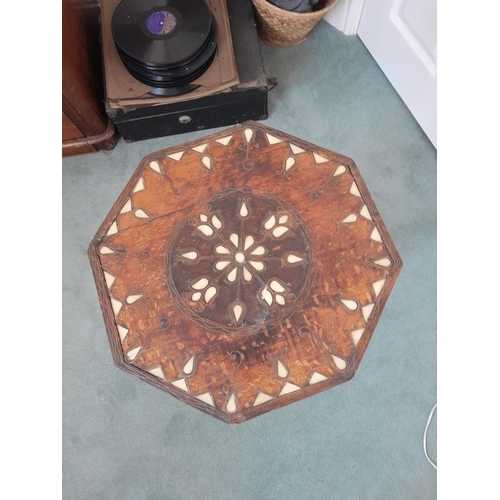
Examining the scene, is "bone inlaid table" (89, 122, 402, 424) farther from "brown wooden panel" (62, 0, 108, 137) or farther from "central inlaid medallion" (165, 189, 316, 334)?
"brown wooden panel" (62, 0, 108, 137)

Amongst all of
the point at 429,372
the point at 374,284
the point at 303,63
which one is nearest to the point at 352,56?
the point at 303,63

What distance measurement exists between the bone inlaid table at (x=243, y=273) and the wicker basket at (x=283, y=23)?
53 cm

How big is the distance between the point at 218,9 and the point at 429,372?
4.20 feet

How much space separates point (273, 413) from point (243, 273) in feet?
1.81

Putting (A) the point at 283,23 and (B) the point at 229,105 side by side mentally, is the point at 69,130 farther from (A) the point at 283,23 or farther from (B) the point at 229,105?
(A) the point at 283,23

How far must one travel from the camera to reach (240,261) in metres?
0.99

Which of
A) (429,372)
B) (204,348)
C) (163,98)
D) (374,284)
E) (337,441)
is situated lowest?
(337,441)

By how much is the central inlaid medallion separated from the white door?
0.74 meters

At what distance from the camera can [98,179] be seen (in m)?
1.51

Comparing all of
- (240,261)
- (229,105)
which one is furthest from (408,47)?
(240,261)

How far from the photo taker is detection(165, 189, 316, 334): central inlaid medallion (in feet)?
3.15

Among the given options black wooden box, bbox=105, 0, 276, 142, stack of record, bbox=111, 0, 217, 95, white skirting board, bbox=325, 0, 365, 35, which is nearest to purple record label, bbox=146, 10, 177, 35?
stack of record, bbox=111, 0, 217, 95

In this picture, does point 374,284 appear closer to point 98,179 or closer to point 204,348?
point 204,348

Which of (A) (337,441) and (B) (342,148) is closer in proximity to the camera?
(A) (337,441)
